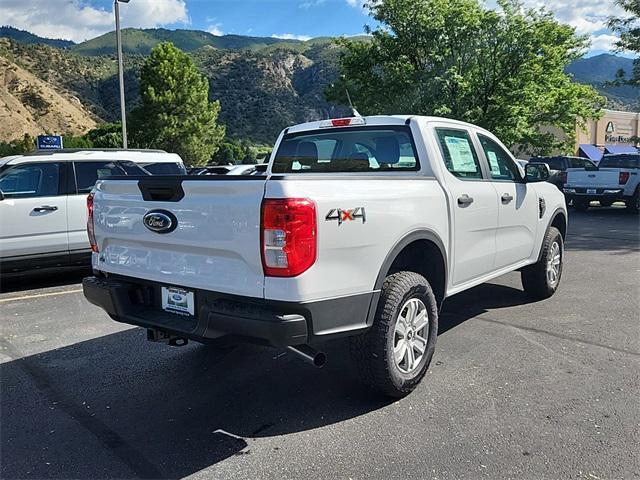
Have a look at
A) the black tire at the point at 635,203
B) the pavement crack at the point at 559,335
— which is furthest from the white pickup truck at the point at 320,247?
the black tire at the point at 635,203

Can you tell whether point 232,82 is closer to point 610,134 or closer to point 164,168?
point 610,134

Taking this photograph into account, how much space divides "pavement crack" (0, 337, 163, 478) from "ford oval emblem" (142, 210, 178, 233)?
1253 millimetres

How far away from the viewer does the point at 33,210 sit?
7.14 m

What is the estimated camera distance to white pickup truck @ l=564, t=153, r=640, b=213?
1589 cm

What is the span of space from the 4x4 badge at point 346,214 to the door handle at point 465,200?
136 cm

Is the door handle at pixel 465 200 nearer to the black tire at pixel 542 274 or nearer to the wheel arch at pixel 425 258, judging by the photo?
the wheel arch at pixel 425 258

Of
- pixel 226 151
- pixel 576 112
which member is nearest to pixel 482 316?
pixel 576 112

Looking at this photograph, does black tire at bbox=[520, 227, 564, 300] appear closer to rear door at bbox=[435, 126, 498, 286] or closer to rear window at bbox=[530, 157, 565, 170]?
rear door at bbox=[435, 126, 498, 286]

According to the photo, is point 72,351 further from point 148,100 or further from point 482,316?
point 148,100

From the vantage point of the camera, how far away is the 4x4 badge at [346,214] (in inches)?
120

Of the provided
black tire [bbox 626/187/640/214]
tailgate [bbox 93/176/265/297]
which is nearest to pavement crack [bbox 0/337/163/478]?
tailgate [bbox 93/176/265/297]

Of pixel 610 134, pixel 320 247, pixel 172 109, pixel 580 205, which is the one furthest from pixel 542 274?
pixel 610 134

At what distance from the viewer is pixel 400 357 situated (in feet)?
12.0

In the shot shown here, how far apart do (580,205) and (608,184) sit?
4.05 ft
